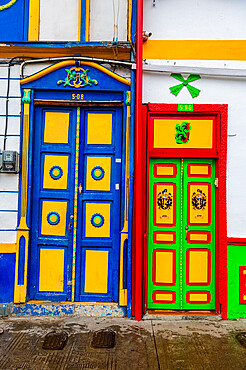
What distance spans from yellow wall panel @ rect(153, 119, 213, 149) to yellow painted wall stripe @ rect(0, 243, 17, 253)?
2478mm

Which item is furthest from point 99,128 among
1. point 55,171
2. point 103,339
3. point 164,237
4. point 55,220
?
point 103,339

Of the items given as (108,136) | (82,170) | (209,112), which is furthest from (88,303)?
(209,112)

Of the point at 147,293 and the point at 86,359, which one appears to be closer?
the point at 86,359

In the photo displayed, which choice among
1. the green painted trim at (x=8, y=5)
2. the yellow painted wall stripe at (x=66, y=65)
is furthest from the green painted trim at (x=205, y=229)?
the green painted trim at (x=8, y=5)

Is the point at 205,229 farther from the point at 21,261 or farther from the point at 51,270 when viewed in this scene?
the point at 21,261

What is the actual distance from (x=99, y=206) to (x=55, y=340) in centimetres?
183

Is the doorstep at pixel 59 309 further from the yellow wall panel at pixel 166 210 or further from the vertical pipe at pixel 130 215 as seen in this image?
the yellow wall panel at pixel 166 210

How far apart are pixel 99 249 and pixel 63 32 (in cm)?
325

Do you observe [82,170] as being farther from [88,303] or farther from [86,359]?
[86,359]

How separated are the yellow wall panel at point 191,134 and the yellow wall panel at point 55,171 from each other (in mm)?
1375

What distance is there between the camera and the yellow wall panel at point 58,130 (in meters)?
4.71

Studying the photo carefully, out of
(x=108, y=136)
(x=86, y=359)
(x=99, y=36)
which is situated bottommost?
(x=86, y=359)

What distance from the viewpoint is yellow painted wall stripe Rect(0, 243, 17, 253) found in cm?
448

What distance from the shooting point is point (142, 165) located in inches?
179
